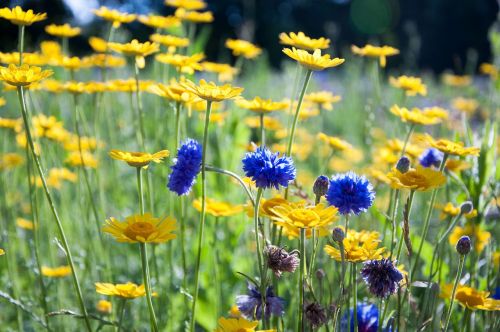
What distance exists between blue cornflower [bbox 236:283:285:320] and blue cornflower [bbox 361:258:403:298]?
13 cm

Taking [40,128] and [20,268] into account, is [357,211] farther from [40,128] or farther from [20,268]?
[20,268]

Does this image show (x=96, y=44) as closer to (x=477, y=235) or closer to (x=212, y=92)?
(x=212, y=92)

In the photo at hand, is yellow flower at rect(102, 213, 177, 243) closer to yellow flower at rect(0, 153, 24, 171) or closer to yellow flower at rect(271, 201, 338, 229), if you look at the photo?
yellow flower at rect(271, 201, 338, 229)

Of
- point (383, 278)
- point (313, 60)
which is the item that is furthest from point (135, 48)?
point (383, 278)

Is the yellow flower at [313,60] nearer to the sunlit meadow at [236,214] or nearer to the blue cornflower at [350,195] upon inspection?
the sunlit meadow at [236,214]

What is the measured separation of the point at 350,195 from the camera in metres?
0.83

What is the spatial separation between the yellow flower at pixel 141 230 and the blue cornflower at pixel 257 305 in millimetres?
177

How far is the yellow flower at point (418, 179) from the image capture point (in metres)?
0.85

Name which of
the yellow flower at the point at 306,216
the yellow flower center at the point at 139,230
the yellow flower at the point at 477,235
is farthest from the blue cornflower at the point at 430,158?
the yellow flower center at the point at 139,230

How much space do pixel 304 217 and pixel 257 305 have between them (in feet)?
0.67

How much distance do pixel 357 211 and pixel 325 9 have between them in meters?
13.1

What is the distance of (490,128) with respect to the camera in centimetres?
138

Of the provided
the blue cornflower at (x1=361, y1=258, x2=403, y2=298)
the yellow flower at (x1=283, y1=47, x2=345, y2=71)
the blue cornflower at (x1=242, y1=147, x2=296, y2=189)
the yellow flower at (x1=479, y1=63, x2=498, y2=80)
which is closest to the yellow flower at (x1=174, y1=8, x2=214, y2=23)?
the yellow flower at (x1=283, y1=47, x2=345, y2=71)

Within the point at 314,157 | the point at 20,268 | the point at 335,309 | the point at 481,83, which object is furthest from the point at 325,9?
the point at 335,309
